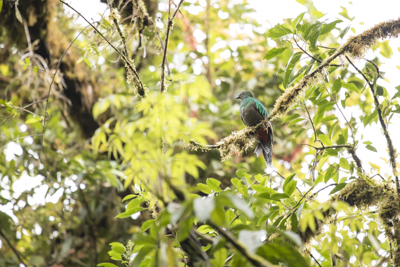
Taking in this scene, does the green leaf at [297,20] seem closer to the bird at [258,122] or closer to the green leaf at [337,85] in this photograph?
the green leaf at [337,85]

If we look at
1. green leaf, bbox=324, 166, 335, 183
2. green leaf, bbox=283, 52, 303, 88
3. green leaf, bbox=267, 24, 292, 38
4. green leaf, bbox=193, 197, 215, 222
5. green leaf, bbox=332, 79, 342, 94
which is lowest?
green leaf, bbox=324, 166, 335, 183

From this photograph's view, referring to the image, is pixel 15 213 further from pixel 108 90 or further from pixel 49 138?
pixel 108 90

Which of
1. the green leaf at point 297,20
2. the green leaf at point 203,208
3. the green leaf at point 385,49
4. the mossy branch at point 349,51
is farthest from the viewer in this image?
the green leaf at point 385,49

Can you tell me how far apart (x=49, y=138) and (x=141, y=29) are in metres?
2.80

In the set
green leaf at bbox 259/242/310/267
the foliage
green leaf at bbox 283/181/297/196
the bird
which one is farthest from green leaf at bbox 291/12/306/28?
the bird

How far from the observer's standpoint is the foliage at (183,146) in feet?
Result: 4.00

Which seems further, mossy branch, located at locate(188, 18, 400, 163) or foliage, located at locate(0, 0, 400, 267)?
mossy branch, located at locate(188, 18, 400, 163)

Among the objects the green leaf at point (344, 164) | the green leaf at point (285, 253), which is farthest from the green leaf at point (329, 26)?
the green leaf at point (285, 253)

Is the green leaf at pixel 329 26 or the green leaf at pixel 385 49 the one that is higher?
the green leaf at pixel 329 26

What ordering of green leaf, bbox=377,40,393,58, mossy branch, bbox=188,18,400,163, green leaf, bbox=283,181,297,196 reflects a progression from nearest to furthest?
green leaf, bbox=283,181,297,196, mossy branch, bbox=188,18,400,163, green leaf, bbox=377,40,393,58

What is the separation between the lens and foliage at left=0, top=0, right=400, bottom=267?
122cm

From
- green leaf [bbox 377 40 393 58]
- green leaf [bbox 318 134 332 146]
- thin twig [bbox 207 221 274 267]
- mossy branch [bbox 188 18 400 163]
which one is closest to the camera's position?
Answer: thin twig [bbox 207 221 274 267]

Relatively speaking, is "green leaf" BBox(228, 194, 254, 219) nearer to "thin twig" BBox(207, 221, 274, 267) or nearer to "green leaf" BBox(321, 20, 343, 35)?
"thin twig" BBox(207, 221, 274, 267)

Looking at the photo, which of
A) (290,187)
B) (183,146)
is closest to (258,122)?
(183,146)
